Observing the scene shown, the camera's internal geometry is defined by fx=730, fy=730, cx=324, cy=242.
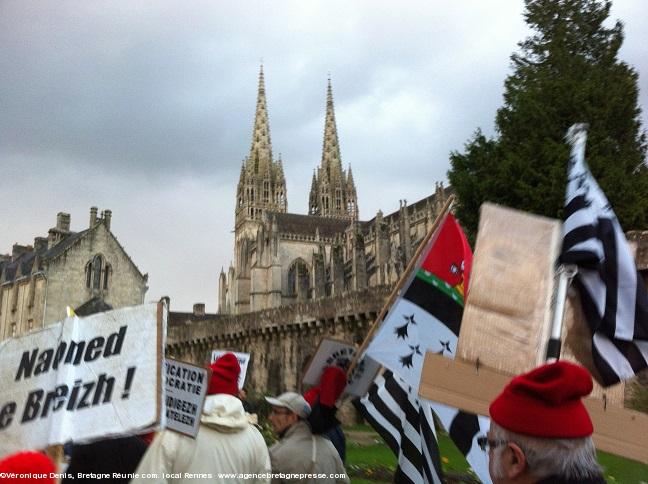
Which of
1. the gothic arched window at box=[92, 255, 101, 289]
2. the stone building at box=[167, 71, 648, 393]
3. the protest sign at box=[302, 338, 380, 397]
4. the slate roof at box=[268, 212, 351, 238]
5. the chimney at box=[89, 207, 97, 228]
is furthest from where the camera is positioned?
the slate roof at box=[268, 212, 351, 238]

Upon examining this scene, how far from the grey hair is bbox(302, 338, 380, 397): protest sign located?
3.31 metres

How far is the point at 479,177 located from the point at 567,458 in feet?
75.7

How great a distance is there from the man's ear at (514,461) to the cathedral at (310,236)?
3711cm

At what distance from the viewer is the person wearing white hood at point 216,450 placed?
3.98 m

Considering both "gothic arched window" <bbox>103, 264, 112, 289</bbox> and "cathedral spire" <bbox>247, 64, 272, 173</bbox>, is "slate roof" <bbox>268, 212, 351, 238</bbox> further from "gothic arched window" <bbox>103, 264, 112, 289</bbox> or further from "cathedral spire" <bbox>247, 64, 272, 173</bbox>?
"gothic arched window" <bbox>103, 264, 112, 289</bbox>

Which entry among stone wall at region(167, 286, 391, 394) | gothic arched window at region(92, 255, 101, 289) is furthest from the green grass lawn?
gothic arched window at region(92, 255, 101, 289)

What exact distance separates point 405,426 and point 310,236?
86.0 meters

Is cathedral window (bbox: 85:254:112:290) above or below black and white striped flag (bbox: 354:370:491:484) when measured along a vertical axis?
above

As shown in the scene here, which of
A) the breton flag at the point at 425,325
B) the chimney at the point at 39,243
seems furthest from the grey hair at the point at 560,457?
the chimney at the point at 39,243

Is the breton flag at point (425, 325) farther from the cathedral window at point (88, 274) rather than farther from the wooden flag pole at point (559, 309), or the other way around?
the cathedral window at point (88, 274)

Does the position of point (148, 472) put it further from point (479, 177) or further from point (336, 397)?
point (479, 177)

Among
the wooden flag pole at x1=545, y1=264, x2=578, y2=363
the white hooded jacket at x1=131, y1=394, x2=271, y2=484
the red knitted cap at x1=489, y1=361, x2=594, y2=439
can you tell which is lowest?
the white hooded jacket at x1=131, y1=394, x2=271, y2=484

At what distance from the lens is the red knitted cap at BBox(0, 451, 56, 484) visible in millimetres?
2406

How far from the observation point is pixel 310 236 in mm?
91312
